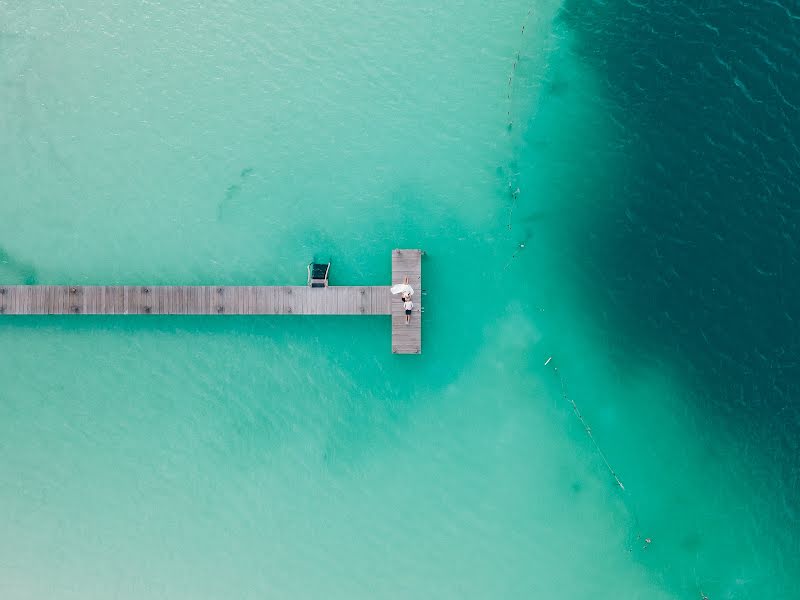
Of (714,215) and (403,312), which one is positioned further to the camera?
(714,215)

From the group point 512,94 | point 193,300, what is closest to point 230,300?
point 193,300

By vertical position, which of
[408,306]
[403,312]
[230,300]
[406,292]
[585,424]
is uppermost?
[406,292]

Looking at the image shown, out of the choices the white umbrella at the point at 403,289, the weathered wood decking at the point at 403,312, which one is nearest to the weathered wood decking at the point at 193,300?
the white umbrella at the point at 403,289

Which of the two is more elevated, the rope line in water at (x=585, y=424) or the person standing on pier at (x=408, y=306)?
the person standing on pier at (x=408, y=306)

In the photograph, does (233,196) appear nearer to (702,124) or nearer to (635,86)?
(635,86)

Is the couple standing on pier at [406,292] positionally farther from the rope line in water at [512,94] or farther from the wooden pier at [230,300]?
the rope line in water at [512,94]

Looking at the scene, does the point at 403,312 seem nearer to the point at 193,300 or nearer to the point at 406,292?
the point at 406,292

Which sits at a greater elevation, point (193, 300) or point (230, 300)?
point (230, 300)

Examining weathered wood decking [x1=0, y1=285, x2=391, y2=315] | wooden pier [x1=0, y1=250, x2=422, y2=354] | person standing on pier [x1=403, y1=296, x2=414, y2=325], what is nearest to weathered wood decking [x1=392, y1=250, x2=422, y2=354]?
wooden pier [x1=0, y1=250, x2=422, y2=354]
